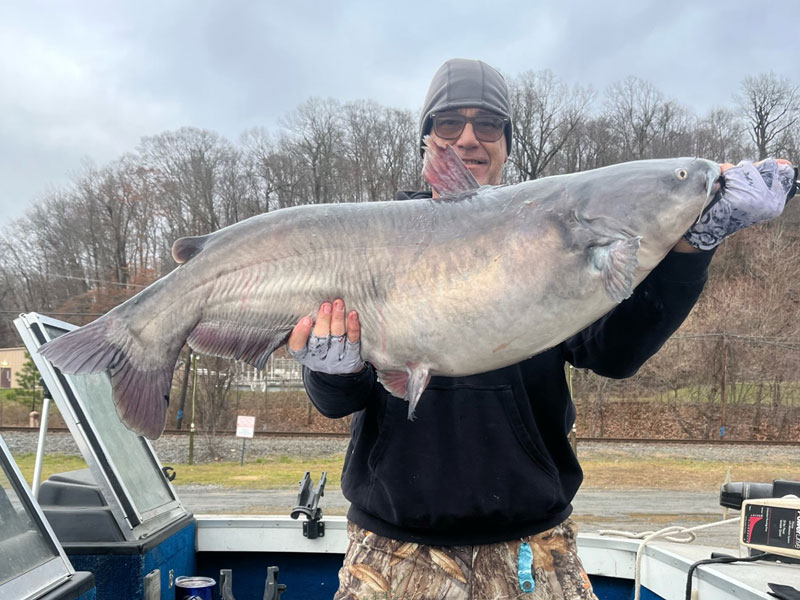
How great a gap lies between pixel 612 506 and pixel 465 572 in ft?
31.5

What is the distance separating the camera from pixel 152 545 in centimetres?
311

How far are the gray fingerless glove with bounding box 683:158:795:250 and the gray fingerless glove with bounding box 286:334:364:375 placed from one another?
119 cm

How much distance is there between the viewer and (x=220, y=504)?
11234 millimetres

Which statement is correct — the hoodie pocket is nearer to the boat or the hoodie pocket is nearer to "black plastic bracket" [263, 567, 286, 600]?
the boat

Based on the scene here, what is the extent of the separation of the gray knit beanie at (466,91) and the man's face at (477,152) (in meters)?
0.05

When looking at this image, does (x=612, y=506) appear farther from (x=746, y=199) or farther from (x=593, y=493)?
(x=746, y=199)

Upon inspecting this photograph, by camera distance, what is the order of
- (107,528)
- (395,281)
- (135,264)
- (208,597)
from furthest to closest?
1. (135,264)
2. (208,597)
3. (107,528)
4. (395,281)

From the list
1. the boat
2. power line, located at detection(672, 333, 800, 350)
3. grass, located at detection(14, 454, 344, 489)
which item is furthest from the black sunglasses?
power line, located at detection(672, 333, 800, 350)

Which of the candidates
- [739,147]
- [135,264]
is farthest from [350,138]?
[739,147]

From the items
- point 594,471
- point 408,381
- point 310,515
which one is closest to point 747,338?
point 594,471

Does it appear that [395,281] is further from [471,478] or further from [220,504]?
[220,504]

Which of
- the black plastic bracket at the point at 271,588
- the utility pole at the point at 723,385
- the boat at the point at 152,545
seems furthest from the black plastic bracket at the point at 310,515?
the utility pole at the point at 723,385

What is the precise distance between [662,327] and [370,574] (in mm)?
1387

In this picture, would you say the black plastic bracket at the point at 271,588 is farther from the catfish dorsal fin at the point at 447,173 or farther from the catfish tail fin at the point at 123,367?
the catfish dorsal fin at the point at 447,173
